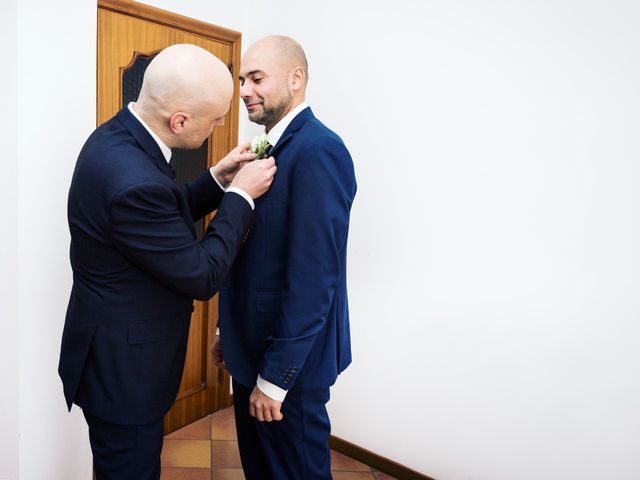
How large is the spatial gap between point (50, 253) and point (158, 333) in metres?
0.80

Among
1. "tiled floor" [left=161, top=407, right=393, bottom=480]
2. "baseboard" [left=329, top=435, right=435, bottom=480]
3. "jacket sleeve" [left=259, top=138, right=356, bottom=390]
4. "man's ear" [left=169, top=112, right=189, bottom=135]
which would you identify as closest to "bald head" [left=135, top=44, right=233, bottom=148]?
"man's ear" [left=169, top=112, right=189, bottom=135]

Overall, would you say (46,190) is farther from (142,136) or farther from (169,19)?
(169,19)

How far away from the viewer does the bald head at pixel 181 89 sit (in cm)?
125

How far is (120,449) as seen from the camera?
1.35 m

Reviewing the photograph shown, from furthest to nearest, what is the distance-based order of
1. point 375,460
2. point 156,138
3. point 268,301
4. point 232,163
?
point 375,460
point 232,163
point 268,301
point 156,138

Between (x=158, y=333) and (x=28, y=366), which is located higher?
(x=158, y=333)

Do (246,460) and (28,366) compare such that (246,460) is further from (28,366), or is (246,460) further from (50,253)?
(50,253)

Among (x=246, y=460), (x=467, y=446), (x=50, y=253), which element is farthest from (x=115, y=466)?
(x=467, y=446)

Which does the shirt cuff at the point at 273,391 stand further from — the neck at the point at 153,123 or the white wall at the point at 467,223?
Answer: the white wall at the point at 467,223

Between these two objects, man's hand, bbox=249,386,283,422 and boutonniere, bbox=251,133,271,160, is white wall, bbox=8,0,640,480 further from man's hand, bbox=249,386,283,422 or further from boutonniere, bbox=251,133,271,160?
man's hand, bbox=249,386,283,422

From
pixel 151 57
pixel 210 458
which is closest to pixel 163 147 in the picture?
pixel 151 57

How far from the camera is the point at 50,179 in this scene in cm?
183

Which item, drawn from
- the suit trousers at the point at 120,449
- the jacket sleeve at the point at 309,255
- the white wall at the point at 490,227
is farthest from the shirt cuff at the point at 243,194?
the white wall at the point at 490,227

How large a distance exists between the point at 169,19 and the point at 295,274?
5.16 feet
